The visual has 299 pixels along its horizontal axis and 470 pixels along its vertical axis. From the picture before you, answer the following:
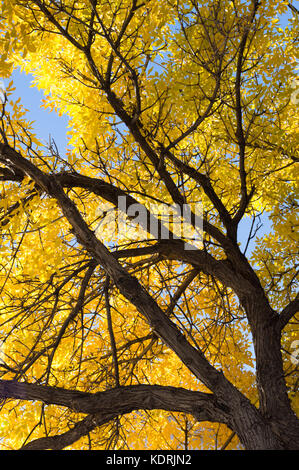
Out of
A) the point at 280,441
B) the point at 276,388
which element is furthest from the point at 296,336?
the point at 280,441

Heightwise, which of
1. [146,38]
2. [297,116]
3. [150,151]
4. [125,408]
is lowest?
[125,408]

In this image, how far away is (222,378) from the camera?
3.56 meters

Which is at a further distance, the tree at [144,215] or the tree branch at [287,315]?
the tree branch at [287,315]

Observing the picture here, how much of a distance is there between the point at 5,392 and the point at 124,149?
2.89 metres

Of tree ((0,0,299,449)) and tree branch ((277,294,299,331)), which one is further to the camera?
tree branch ((277,294,299,331))

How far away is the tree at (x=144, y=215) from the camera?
3.53 m

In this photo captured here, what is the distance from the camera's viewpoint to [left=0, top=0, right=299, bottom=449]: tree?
353cm

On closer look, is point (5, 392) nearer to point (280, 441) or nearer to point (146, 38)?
point (280, 441)

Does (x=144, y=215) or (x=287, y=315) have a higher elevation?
(x=144, y=215)

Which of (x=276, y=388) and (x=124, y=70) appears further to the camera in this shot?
(x=124, y=70)

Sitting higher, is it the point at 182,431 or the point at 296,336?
the point at 296,336

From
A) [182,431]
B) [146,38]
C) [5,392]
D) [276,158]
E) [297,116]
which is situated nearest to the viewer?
[5,392]

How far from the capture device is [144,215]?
4773 mm

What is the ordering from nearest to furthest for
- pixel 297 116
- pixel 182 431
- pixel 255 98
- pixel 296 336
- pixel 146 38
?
pixel 146 38
pixel 255 98
pixel 296 336
pixel 297 116
pixel 182 431
